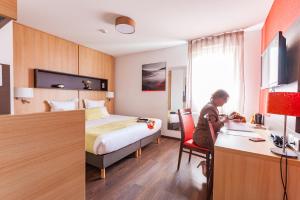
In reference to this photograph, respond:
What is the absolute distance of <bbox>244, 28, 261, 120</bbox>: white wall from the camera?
9.39 ft

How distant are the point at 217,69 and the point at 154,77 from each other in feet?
5.45

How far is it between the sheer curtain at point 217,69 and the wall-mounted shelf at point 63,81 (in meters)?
2.66

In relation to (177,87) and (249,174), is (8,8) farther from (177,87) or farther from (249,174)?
(177,87)

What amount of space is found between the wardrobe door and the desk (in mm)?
2310

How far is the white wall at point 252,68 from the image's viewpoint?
286 cm

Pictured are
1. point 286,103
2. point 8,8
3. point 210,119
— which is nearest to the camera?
point 8,8

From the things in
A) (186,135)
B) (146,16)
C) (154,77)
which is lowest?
(186,135)

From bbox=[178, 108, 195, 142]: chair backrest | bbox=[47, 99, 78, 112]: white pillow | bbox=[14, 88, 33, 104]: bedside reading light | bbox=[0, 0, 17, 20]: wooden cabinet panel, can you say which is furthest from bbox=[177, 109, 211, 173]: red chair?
bbox=[14, 88, 33, 104]: bedside reading light

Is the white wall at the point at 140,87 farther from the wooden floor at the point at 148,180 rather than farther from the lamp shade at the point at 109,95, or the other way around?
the wooden floor at the point at 148,180

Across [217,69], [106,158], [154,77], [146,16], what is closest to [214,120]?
[106,158]

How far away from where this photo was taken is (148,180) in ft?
6.72

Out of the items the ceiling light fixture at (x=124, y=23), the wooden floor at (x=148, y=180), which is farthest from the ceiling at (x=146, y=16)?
the wooden floor at (x=148, y=180)

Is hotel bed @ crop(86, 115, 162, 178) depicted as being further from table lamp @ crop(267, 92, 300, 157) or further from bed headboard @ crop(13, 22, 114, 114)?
table lamp @ crop(267, 92, 300, 157)

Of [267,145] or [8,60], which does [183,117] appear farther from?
[8,60]
